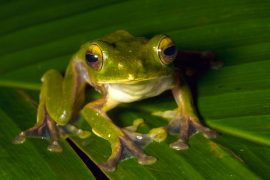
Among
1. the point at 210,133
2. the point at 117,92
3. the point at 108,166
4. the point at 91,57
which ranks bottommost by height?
the point at 108,166

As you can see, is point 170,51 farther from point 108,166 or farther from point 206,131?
point 108,166

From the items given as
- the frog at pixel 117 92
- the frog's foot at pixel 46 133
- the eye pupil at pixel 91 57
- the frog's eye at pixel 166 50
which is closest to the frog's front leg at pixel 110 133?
the frog at pixel 117 92

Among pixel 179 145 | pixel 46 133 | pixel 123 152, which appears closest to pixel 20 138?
pixel 46 133

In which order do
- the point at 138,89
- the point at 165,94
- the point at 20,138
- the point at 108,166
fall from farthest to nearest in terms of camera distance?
the point at 165,94 → the point at 138,89 → the point at 20,138 → the point at 108,166

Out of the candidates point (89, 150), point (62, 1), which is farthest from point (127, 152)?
point (62, 1)

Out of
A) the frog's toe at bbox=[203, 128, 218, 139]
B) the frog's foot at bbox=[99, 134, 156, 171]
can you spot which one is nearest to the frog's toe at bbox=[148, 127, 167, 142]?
the frog's foot at bbox=[99, 134, 156, 171]

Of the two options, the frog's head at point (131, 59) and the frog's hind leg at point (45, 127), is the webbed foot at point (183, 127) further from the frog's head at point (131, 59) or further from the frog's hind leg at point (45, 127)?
the frog's hind leg at point (45, 127)

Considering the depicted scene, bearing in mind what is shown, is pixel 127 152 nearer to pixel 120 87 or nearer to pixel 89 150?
pixel 89 150

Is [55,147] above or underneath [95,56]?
underneath
